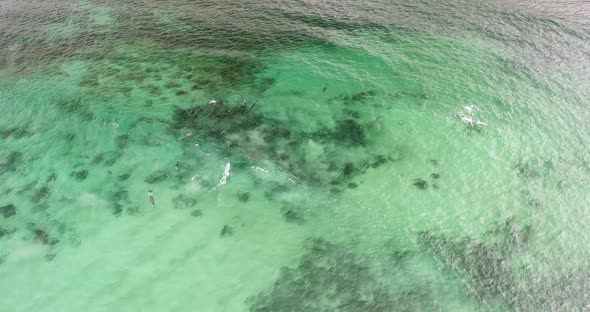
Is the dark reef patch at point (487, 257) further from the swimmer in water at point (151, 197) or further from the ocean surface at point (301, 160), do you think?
the swimmer in water at point (151, 197)

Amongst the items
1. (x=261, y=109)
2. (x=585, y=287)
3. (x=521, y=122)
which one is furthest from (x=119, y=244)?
(x=521, y=122)

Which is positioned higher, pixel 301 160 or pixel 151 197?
pixel 301 160

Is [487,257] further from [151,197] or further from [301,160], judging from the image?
[151,197]

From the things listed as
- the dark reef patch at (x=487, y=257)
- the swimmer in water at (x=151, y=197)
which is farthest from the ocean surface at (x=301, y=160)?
the swimmer in water at (x=151, y=197)

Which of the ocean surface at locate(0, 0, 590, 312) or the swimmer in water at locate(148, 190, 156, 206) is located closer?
the ocean surface at locate(0, 0, 590, 312)

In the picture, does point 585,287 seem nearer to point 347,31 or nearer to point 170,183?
point 170,183

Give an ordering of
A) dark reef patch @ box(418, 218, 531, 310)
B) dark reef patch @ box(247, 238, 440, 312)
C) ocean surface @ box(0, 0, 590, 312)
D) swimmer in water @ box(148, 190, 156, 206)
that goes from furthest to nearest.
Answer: swimmer in water @ box(148, 190, 156, 206)
ocean surface @ box(0, 0, 590, 312)
dark reef patch @ box(418, 218, 531, 310)
dark reef patch @ box(247, 238, 440, 312)

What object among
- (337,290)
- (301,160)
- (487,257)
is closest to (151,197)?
(301,160)

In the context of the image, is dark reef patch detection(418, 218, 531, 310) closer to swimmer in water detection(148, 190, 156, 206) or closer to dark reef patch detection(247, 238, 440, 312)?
dark reef patch detection(247, 238, 440, 312)

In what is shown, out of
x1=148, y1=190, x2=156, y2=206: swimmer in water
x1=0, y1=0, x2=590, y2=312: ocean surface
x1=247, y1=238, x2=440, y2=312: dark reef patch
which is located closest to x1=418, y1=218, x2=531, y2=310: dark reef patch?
x1=0, y1=0, x2=590, y2=312: ocean surface

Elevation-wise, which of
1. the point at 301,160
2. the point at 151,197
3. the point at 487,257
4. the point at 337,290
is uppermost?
the point at 301,160
